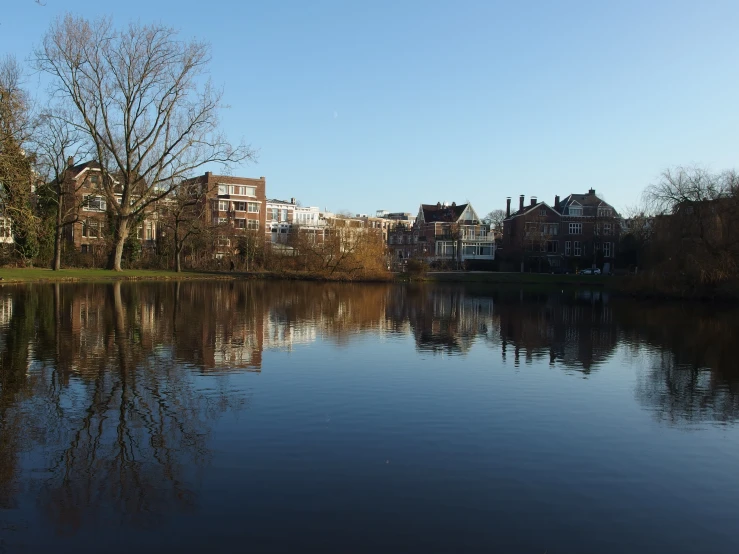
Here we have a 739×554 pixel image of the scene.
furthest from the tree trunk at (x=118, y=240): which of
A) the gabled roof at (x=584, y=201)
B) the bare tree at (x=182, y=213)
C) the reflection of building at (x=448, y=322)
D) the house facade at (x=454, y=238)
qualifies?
the gabled roof at (x=584, y=201)

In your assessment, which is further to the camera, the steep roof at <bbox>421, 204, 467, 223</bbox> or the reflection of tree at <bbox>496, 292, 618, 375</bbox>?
the steep roof at <bbox>421, 204, 467, 223</bbox>

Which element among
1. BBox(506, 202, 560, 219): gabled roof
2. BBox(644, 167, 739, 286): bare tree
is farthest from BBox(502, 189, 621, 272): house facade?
BBox(644, 167, 739, 286): bare tree

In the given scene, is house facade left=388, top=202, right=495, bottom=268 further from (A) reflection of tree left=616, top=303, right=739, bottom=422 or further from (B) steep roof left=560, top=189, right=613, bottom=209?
(A) reflection of tree left=616, top=303, right=739, bottom=422

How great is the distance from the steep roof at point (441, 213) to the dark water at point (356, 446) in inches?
3164

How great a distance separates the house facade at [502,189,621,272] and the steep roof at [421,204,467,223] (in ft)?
27.6

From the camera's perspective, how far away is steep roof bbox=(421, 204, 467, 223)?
98.6 m

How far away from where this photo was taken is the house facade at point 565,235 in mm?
87562

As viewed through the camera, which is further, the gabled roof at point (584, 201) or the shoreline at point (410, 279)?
the gabled roof at point (584, 201)

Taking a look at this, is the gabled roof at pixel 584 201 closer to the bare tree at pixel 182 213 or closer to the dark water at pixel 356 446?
the bare tree at pixel 182 213

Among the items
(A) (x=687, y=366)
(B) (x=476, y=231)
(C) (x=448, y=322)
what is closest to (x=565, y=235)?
(B) (x=476, y=231)

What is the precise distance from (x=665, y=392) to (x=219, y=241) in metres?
62.5

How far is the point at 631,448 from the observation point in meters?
9.44

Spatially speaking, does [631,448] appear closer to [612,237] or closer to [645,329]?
[645,329]

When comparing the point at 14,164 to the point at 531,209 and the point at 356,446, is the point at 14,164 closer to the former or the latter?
the point at 356,446
